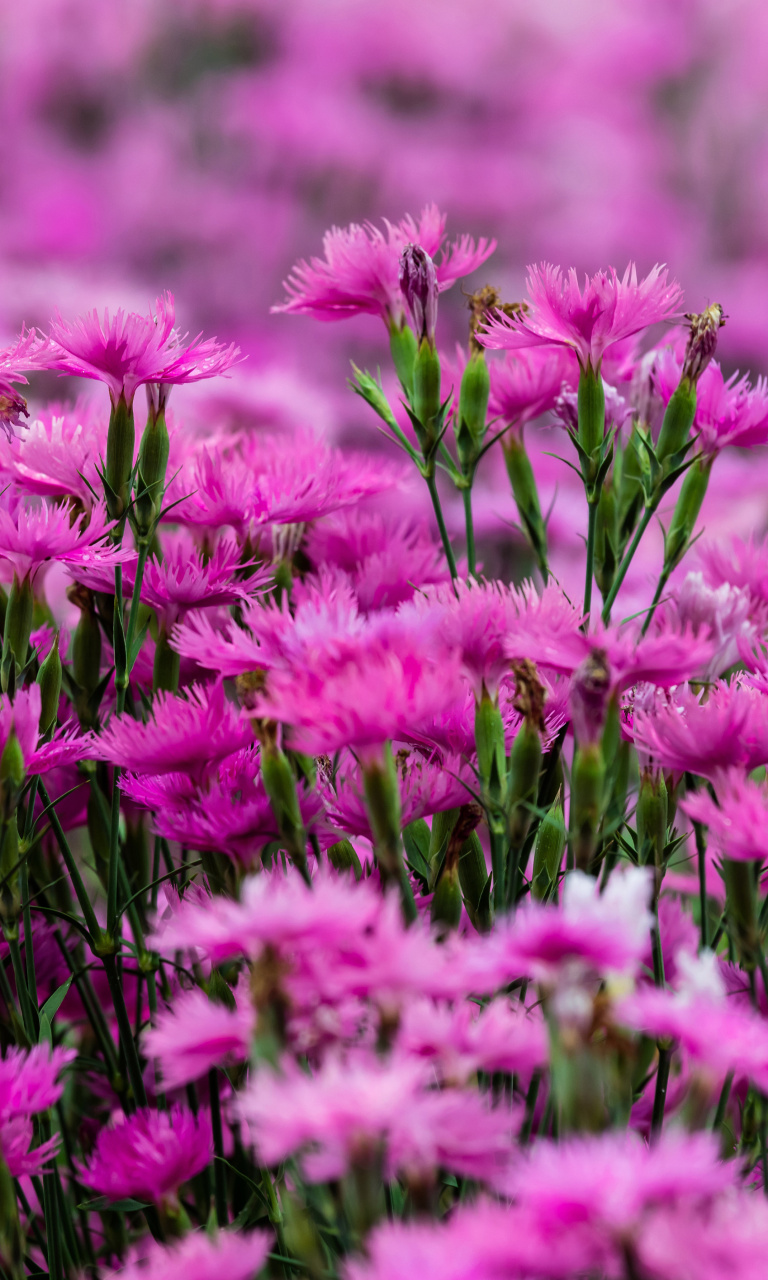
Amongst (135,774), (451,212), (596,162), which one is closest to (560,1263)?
(135,774)

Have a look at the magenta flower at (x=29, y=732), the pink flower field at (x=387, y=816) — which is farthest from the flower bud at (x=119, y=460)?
the magenta flower at (x=29, y=732)

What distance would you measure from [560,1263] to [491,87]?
277cm

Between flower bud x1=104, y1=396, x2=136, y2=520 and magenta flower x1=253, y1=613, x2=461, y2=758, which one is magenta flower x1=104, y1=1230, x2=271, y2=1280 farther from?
flower bud x1=104, y1=396, x2=136, y2=520

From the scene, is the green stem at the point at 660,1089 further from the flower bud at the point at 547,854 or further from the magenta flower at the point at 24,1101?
the magenta flower at the point at 24,1101

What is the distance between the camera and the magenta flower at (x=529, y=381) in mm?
634

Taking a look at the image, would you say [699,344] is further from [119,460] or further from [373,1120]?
[373,1120]

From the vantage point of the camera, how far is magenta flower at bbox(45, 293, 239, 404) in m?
0.54

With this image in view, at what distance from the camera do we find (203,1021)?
1.07ft

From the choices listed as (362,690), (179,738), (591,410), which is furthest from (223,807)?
(591,410)

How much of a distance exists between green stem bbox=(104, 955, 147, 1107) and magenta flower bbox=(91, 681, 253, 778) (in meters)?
0.11

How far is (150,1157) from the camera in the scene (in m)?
0.46

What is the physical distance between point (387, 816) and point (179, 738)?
0.11 m

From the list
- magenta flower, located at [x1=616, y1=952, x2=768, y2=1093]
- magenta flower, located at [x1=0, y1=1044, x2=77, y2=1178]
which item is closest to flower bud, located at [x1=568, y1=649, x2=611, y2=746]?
magenta flower, located at [x1=616, y1=952, x2=768, y2=1093]

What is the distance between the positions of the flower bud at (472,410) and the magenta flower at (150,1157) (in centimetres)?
35
